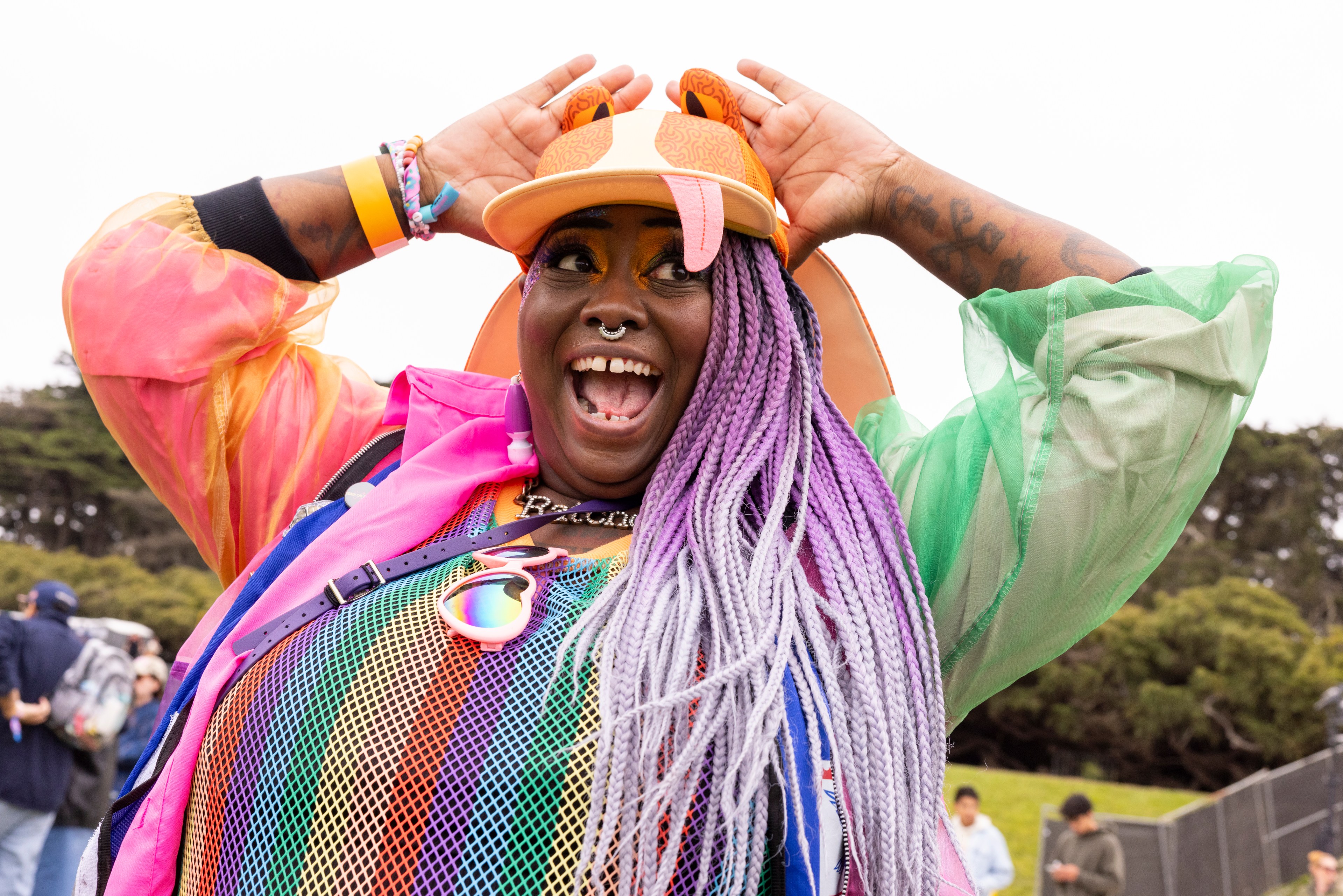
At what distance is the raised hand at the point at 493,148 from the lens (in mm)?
2232

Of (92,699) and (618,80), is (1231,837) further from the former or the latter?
(618,80)

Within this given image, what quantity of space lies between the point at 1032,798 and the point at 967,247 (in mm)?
13459

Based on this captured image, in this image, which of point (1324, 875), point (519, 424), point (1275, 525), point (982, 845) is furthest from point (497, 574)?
point (1275, 525)

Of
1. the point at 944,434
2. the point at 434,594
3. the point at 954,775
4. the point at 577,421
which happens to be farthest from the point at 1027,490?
the point at 954,775

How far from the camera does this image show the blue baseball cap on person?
538 centimetres

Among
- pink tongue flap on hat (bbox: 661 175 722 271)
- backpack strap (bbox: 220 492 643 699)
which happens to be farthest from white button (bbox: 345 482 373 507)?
pink tongue flap on hat (bbox: 661 175 722 271)

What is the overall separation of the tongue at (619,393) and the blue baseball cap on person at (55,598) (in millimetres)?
4605

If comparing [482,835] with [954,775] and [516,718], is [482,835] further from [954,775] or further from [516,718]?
[954,775]

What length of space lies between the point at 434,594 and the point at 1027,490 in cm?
89

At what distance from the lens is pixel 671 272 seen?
1.77m

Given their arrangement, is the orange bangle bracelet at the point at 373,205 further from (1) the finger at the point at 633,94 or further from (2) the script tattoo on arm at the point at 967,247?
(2) the script tattoo on arm at the point at 967,247

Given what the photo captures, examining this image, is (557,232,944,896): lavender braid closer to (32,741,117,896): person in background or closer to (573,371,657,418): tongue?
(573,371,657,418): tongue

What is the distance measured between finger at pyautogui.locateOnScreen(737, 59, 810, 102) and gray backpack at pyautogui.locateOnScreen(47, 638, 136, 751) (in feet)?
15.1

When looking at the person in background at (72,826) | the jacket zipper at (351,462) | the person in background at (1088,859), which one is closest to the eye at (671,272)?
the jacket zipper at (351,462)
